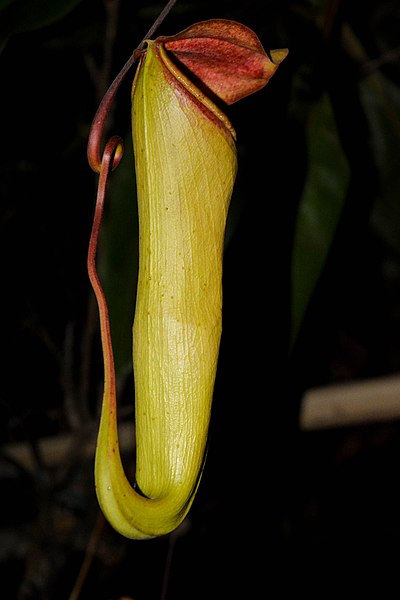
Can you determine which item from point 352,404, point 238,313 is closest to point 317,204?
point 238,313

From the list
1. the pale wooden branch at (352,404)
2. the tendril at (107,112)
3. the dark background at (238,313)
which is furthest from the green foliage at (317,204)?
the tendril at (107,112)

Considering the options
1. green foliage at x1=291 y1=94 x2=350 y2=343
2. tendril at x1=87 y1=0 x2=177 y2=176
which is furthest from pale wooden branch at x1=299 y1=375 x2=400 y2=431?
tendril at x1=87 y1=0 x2=177 y2=176

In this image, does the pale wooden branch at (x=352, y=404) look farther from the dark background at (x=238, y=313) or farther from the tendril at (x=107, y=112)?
the tendril at (x=107, y=112)

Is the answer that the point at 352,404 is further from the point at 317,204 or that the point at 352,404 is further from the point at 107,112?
the point at 107,112

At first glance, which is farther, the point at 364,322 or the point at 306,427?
the point at 364,322

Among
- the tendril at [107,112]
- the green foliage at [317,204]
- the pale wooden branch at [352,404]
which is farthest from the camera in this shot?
the pale wooden branch at [352,404]

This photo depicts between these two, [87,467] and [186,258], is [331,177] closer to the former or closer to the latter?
[186,258]

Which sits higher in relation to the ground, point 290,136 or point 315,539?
point 290,136

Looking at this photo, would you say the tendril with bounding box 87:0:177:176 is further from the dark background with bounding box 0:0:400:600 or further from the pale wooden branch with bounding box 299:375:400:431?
the pale wooden branch with bounding box 299:375:400:431

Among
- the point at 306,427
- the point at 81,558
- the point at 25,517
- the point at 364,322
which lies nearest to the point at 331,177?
the point at 306,427
